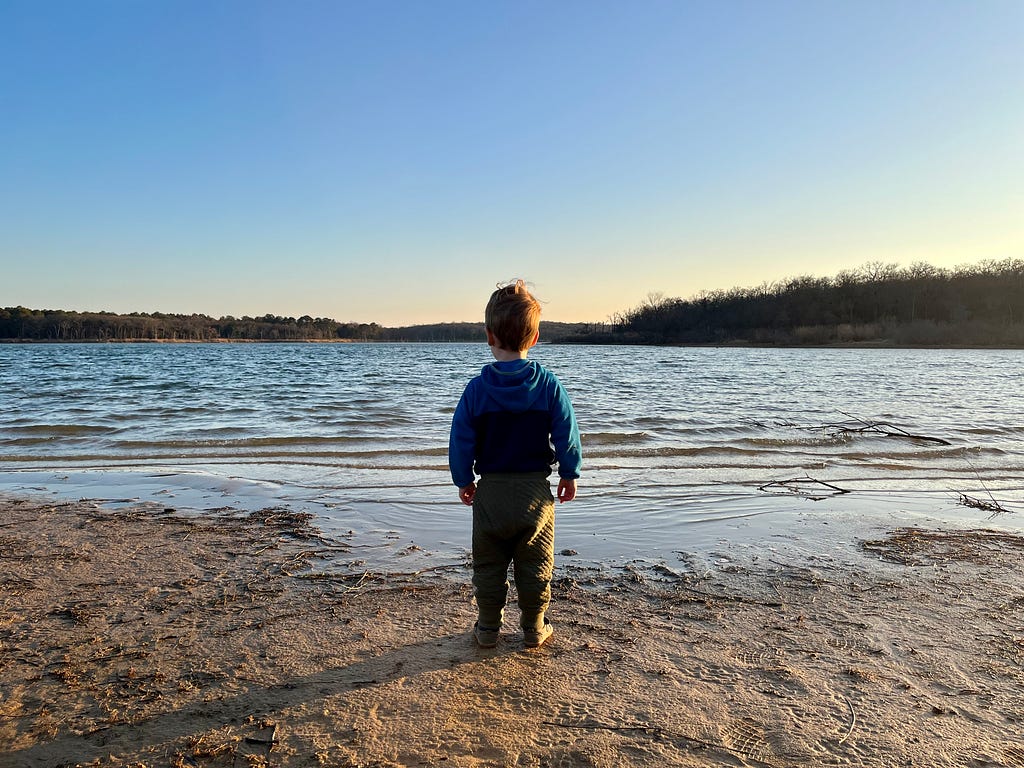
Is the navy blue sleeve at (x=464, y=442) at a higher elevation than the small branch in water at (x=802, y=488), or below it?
higher

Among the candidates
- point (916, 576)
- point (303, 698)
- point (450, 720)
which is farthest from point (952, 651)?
point (303, 698)

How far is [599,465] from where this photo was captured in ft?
27.8

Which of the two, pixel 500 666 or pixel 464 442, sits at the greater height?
pixel 464 442

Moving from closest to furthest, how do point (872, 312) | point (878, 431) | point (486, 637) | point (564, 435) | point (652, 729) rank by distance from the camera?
point (652, 729)
point (486, 637)
point (564, 435)
point (878, 431)
point (872, 312)

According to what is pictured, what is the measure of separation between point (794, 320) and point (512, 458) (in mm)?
106619

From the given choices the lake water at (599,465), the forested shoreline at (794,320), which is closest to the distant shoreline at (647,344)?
the forested shoreline at (794,320)

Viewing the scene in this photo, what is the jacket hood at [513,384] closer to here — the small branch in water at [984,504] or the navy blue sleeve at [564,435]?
the navy blue sleeve at [564,435]

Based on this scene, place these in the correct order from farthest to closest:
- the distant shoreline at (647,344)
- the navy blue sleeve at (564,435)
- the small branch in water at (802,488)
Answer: the distant shoreline at (647,344)
the small branch in water at (802,488)
the navy blue sleeve at (564,435)

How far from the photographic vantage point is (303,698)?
97.3 inches

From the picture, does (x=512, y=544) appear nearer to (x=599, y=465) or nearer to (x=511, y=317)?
(x=511, y=317)

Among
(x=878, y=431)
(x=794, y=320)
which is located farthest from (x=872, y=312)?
(x=878, y=431)

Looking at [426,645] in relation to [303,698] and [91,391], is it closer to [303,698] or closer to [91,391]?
[303,698]

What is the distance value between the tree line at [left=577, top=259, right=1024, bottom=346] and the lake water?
71.7 m

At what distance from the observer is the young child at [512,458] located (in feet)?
9.88
